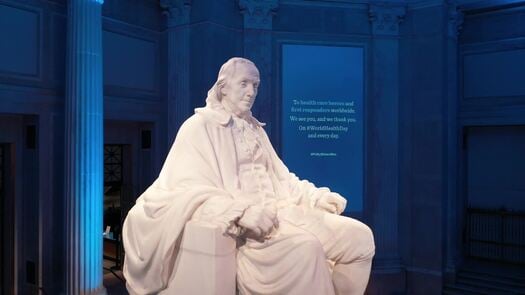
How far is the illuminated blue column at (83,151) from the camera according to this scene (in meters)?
4.89

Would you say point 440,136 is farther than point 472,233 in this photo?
No

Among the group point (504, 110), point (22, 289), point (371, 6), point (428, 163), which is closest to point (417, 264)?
point (428, 163)

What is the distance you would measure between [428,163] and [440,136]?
47 centimetres

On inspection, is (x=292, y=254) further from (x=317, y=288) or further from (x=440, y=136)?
(x=440, y=136)

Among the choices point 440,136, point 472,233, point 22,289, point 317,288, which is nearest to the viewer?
point 317,288

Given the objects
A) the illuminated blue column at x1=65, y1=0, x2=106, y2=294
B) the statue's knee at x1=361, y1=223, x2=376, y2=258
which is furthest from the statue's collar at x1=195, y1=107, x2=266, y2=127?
the illuminated blue column at x1=65, y1=0, x2=106, y2=294

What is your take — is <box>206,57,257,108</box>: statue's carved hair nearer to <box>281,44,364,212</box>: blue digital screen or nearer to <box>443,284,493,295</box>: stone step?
<box>281,44,364,212</box>: blue digital screen

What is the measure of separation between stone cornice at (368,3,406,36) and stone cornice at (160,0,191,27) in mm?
2965

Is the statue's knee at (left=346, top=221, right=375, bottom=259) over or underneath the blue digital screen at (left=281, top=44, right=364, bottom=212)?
underneath

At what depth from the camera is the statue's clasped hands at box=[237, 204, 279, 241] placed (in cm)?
196

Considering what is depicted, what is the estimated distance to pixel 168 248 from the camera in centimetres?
212

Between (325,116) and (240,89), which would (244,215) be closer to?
(240,89)

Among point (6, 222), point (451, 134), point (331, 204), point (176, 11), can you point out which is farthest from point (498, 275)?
point (6, 222)

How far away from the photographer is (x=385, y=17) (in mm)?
6965
